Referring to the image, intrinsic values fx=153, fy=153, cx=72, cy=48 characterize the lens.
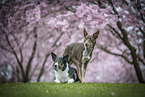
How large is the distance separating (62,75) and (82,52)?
122cm

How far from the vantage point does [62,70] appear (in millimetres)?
6008

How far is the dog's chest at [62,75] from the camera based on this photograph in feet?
20.0

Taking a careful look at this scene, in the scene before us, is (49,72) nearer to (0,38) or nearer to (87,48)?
(0,38)

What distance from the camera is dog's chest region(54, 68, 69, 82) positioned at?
609cm

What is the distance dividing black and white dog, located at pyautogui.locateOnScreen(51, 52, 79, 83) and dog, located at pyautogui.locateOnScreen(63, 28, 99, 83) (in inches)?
14.9

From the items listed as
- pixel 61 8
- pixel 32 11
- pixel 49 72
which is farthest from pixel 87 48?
pixel 49 72

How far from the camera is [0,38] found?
1135 cm

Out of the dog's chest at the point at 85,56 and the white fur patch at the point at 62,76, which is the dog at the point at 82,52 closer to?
the dog's chest at the point at 85,56

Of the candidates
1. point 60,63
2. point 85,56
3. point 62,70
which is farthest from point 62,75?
point 85,56

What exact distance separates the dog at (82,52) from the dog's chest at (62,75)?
1.59 feet

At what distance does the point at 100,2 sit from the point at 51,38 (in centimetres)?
690

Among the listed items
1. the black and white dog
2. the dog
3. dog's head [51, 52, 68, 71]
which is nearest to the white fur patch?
the black and white dog

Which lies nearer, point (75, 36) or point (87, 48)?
point (87, 48)

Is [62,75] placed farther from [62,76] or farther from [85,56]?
[85,56]
